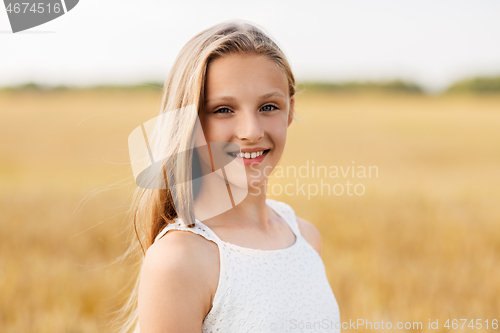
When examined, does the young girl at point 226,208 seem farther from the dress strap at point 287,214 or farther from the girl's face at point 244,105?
the dress strap at point 287,214

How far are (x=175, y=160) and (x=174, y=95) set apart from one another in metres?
0.22

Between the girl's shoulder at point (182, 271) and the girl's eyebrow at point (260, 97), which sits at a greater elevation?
the girl's eyebrow at point (260, 97)

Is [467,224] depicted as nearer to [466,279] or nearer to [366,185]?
[466,279]

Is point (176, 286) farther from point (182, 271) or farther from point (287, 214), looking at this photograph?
point (287, 214)

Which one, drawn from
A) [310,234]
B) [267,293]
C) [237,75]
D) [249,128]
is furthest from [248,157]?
[310,234]

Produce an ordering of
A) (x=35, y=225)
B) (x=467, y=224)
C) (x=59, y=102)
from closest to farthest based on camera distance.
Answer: (x=35, y=225) → (x=467, y=224) → (x=59, y=102)

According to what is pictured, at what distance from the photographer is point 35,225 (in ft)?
16.6

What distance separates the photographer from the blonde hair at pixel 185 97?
4.74 feet

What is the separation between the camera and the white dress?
4.48 feet

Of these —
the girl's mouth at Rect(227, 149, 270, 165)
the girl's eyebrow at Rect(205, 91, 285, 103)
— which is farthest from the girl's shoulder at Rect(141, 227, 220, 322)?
the girl's eyebrow at Rect(205, 91, 285, 103)

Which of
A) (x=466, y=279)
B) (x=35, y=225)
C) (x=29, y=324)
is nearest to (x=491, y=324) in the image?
(x=466, y=279)

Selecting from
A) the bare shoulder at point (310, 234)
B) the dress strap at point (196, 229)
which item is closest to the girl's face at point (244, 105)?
the dress strap at point (196, 229)

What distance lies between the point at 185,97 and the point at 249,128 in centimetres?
23

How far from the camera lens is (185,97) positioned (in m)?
1.46
